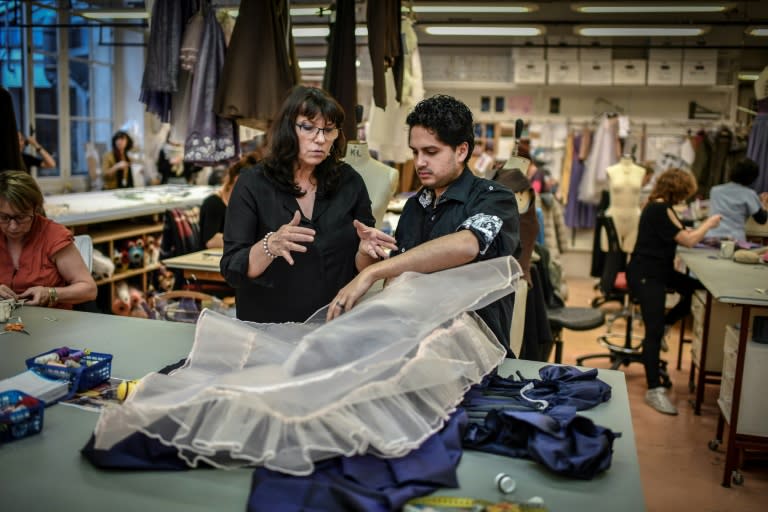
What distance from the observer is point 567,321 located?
502 cm

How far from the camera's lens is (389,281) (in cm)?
220

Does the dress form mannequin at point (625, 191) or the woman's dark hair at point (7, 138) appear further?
the dress form mannequin at point (625, 191)

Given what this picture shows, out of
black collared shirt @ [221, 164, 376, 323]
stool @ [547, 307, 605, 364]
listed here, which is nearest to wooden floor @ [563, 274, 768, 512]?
stool @ [547, 307, 605, 364]

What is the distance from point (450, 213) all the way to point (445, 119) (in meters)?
0.30

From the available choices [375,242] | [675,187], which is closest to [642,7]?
[675,187]

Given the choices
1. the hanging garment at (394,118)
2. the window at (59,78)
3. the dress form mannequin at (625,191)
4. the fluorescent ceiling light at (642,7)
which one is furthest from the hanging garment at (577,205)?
the window at (59,78)

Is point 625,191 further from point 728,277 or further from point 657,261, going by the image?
point 728,277

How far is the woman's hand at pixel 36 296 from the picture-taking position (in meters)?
3.12

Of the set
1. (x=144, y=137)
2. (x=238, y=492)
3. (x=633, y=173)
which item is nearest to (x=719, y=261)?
(x=633, y=173)

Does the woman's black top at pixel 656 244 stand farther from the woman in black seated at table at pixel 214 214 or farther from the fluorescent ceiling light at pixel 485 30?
the fluorescent ceiling light at pixel 485 30

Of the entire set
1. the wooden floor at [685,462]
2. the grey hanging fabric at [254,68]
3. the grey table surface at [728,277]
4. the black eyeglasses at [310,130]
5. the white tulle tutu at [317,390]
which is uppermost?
the grey hanging fabric at [254,68]

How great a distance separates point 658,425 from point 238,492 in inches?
159

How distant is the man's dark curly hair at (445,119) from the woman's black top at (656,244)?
345 cm

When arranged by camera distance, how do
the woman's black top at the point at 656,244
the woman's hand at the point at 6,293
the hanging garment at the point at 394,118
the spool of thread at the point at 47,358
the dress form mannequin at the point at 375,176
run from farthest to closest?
the hanging garment at the point at 394,118
the woman's black top at the point at 656,244
the dress form mannequin at the point at 375,176
the woman's hand at the point at 6,293
the spool of thread at the point at 47,358
